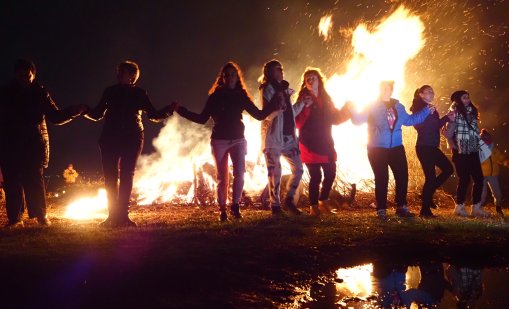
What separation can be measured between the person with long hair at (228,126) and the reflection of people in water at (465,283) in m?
3.20

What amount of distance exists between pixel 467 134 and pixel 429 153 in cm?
90

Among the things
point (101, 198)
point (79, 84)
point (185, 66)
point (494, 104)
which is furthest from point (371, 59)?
point (79, 84)

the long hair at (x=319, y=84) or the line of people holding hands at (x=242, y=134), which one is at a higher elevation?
the long hair at (x=319, y=84)

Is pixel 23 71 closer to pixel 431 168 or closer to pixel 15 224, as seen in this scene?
pixel 15 224

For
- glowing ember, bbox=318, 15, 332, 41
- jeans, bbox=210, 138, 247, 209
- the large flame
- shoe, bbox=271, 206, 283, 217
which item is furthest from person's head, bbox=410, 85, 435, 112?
glowing ember, bbox=318, 15, 332, 41

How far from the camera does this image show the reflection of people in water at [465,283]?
310cm

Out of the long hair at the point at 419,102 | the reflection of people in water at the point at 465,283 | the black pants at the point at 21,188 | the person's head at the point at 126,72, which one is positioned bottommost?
the reflection of people in water at the point at 465,283

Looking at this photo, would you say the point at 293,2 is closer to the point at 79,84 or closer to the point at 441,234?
the point at 441,234

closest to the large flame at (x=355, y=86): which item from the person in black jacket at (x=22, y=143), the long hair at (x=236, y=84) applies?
the long hair at (x=236, y=84)

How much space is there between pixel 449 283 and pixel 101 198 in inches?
392

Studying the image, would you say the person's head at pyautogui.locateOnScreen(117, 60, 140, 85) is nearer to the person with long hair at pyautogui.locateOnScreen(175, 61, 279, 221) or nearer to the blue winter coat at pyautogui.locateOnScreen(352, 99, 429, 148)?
the person with long hair at pyautogui.locateOnScreen(175, 61, 279, 221)

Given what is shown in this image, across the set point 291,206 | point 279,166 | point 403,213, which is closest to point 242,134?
point 279,166

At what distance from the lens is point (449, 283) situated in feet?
11.5

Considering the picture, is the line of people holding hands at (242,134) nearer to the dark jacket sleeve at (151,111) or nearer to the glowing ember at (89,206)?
the dark jacket sleeve at (151,111)
